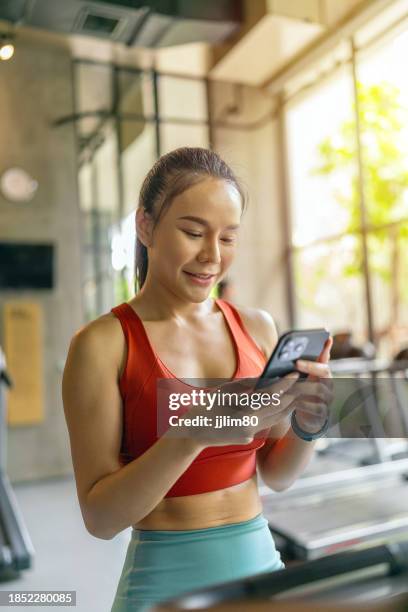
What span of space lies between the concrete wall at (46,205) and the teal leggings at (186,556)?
142 inches

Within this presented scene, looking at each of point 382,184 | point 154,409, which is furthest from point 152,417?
point 382,184

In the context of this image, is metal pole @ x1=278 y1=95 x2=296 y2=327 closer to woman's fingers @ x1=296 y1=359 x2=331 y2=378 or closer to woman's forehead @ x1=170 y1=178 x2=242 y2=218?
woman's forehead @ x1=170 y1=178 x2=242 y2=218

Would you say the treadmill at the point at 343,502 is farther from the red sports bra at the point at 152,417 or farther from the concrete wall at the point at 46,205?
the concrete wall at the point at 46,205

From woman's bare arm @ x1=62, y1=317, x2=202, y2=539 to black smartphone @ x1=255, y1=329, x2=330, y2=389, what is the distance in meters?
0.16

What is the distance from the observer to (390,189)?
4.55 metres

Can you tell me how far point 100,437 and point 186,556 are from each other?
0.17 m

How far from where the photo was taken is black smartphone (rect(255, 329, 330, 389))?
0.52 metres

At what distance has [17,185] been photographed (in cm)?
419

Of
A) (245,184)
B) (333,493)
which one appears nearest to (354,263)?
(333,493)

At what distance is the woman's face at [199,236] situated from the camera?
1.93 ft

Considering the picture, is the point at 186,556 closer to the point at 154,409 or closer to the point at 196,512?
the point at 196,512

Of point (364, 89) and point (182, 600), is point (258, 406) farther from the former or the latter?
point (364, 89)

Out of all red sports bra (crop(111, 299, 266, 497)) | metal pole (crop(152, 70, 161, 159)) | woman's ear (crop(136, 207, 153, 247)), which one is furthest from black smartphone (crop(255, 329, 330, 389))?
metal pole (crop(152, 70, 161, 159))

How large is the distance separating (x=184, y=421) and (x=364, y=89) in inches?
177
